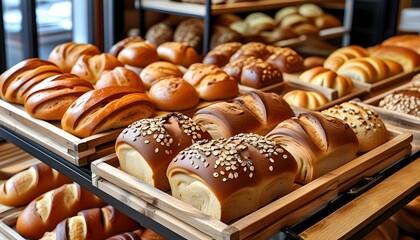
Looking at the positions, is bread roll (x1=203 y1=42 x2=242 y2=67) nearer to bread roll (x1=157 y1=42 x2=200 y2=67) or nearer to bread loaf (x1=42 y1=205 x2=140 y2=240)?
bread roll (x1=157 y1=42 x2=200 y2=67)

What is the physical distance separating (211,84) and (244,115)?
38cm

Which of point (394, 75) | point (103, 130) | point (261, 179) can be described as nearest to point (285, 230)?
point (261, 179)

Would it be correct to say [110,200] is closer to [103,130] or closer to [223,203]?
[103,130]

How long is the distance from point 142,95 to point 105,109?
146mm

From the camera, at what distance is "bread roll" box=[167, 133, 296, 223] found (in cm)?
112

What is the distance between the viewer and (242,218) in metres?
1.11

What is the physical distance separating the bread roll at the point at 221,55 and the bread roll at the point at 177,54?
69mm

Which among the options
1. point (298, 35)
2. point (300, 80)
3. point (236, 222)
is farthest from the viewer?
point (298, 35)

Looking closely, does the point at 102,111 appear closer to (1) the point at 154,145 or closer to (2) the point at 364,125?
(1) the point at 154,145

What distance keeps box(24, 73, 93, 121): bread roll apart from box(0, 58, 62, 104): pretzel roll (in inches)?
2.4

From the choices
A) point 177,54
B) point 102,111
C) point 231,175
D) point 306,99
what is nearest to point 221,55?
point 177,54

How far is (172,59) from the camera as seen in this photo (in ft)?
7.36

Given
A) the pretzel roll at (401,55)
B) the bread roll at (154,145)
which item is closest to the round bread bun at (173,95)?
the bread roll at (154,145)

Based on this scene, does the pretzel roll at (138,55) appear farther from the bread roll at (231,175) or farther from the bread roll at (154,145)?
the bread roll at (231,175)
